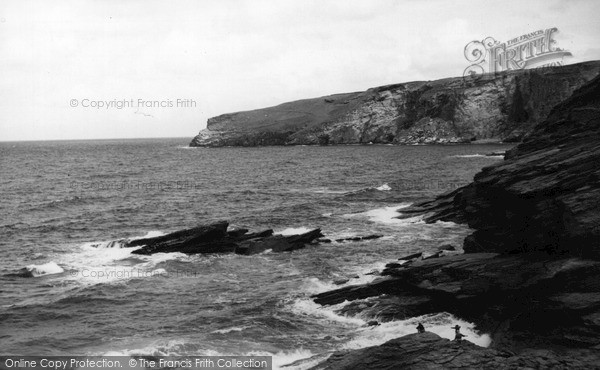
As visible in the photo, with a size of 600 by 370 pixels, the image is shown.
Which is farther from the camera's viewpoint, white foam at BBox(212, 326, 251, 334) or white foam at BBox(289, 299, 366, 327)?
white foam at BBox(289, 299, 366, 327)

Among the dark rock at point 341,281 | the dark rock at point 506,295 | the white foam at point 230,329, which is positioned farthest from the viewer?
the dark rock at point 341,281

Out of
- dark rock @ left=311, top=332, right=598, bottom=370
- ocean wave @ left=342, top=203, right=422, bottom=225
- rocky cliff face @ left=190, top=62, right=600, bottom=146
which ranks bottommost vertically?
ocean wave @ left=342, top=203, right=422, bottom=225

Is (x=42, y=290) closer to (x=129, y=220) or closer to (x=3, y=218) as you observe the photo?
(x=129, y=220)

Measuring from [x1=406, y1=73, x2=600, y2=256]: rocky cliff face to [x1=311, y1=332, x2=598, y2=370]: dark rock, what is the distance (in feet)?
16.7

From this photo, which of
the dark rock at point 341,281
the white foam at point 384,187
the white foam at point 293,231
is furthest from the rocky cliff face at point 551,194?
the white foam at point 384,187

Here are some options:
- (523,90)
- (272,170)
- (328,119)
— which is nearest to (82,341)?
(272,170)

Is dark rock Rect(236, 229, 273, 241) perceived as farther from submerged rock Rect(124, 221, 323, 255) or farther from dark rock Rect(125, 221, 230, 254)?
dark rock Rect(125, 221, 230, 254)

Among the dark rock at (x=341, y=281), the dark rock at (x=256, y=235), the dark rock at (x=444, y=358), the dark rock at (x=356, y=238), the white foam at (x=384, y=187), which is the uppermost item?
the white foam at (x=384, y=187)

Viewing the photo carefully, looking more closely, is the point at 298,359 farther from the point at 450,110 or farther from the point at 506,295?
the point at 450,110

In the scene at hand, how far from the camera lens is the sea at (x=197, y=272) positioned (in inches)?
882

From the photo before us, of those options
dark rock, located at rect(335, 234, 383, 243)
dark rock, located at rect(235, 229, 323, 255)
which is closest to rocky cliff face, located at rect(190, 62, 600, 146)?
dark rock, located at rect(335, 234, 383, 243)

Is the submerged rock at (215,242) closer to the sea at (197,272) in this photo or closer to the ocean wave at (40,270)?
the sea at (197,272)

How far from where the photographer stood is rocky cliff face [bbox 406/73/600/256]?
1941 centimetres

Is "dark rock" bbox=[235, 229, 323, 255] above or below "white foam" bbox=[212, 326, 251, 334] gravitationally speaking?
above
